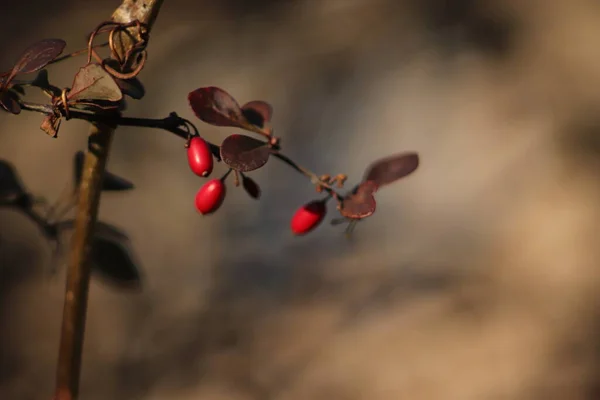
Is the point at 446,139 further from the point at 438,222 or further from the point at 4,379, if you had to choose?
the point at 4,379

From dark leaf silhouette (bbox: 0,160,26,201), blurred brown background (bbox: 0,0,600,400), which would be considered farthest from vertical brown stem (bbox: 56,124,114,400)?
blurred brown background (bbox: 0,0,600,400)


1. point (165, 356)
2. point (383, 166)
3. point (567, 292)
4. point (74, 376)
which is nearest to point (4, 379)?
point (165, 356)

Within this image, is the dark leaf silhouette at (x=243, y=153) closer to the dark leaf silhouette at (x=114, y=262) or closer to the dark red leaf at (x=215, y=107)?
the dark red leaf at (x=215, y=107)

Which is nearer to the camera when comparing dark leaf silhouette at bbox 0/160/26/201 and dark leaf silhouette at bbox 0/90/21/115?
dark leaf silhouette at bbox 0/90/21/115

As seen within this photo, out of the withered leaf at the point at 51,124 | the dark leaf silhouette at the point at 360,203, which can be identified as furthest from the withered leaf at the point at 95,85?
the dark leaf silhouette at the point at 360,203

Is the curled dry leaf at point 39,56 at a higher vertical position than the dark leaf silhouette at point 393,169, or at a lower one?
higher

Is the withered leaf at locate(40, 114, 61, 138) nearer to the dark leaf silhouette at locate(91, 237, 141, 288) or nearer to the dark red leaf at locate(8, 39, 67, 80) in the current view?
the dark red leaf at locate(8, 39, 67, 80)

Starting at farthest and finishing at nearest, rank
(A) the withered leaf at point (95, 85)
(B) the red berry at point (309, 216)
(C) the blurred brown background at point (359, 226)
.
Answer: (C) the blurred brown background at point (359, 226), (B) the red berry at point (309, 216), (A) the withered leaf at point (95, 85)
